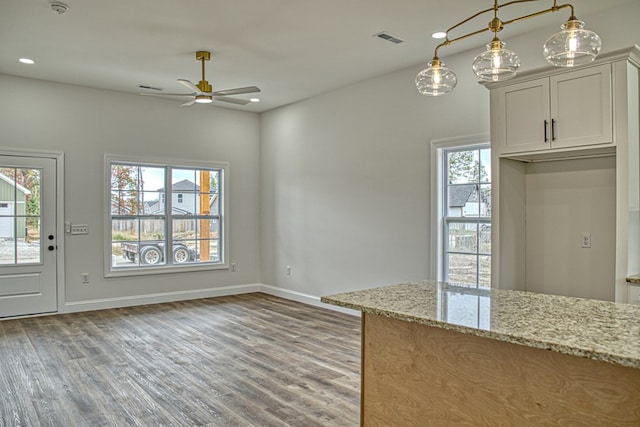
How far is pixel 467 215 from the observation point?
→ 4855mm

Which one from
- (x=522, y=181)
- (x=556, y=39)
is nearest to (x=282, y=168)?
(x=522, y=181)

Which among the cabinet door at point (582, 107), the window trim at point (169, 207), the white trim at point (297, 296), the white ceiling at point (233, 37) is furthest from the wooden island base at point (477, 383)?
the window trim at point (169, 207)

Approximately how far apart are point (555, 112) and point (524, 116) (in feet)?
0.77

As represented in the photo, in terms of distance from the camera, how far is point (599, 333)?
1584 millimetres

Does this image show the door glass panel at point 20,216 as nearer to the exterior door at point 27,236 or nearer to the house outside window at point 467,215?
the exterior door at point 27,236

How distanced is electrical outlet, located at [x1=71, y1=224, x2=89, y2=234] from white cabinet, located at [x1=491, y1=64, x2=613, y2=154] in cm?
521

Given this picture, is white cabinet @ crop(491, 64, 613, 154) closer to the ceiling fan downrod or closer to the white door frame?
the ceiling fan downrod

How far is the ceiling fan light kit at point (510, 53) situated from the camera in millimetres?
1978

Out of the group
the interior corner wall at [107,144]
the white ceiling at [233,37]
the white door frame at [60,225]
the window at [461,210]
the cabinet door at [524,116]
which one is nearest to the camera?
the cabinet door at [524,116]

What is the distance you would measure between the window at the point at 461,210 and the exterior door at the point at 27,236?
4792 mm

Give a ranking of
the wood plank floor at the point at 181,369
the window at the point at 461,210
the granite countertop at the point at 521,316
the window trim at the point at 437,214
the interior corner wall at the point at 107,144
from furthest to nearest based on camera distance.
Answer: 1. the interior corner wall at the point at 107,144
2. the window trim at the point at 437,214
3. the window at the point at 461,210
4. the wood plank floor at the point at 181,369
5. the granite countertop at the point at 521,316

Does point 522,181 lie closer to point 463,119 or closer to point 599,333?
point 463,119

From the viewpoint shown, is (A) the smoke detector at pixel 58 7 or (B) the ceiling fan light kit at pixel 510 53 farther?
(A) the smoke detector at pixel 58 7

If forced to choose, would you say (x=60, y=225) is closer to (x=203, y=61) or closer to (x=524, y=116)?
(x=203, y=61)
